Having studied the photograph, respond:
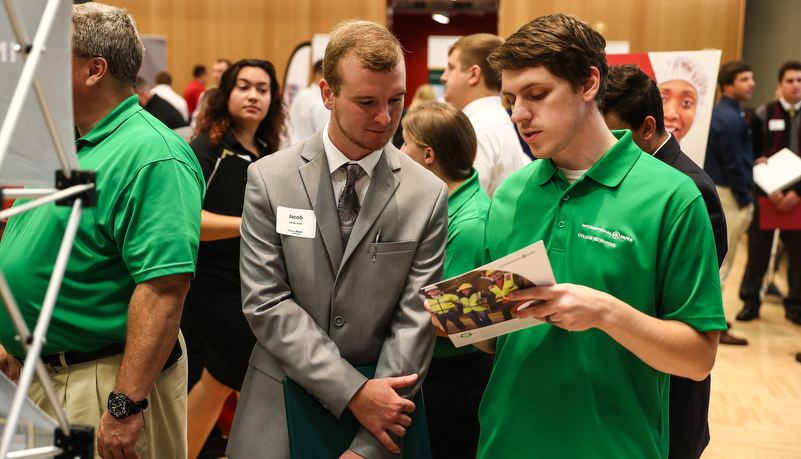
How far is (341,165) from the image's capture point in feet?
4.85

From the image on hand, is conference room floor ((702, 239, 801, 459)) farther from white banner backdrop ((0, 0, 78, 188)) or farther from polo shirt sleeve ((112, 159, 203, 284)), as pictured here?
white banner backdrop ((0, 0, 78, 188))

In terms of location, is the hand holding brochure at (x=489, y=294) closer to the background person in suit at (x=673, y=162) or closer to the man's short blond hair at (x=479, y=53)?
the background person in suit at (x=673, y=162)

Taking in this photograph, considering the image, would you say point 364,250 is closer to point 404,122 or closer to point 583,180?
point 583,180

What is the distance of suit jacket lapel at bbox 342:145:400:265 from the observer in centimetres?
141

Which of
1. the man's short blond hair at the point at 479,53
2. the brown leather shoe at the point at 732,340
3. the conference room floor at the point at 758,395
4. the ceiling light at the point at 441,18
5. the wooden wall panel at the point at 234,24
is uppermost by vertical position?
the ceiling light at the point at 441,18

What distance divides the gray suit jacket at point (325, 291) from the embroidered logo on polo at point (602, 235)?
36 centimetres

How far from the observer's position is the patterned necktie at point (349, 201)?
1464 millimetres

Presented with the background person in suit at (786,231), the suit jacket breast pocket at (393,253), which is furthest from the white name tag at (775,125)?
the suit jacket breast pocket at (393,253)

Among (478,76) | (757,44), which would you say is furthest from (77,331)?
(757,44)

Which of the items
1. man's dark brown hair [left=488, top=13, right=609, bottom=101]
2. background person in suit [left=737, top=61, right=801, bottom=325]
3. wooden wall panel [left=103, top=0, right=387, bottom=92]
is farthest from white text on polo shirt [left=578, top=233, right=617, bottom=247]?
wooden wall panel [left=103, top=0, right=387, bottom=92]

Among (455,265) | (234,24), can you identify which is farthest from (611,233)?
(234,24)

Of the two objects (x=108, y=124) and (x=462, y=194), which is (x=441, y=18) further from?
(x=108, y=124)

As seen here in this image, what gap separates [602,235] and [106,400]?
49.6 inches

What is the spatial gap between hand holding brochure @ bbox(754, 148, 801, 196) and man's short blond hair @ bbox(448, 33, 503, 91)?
123 inches
